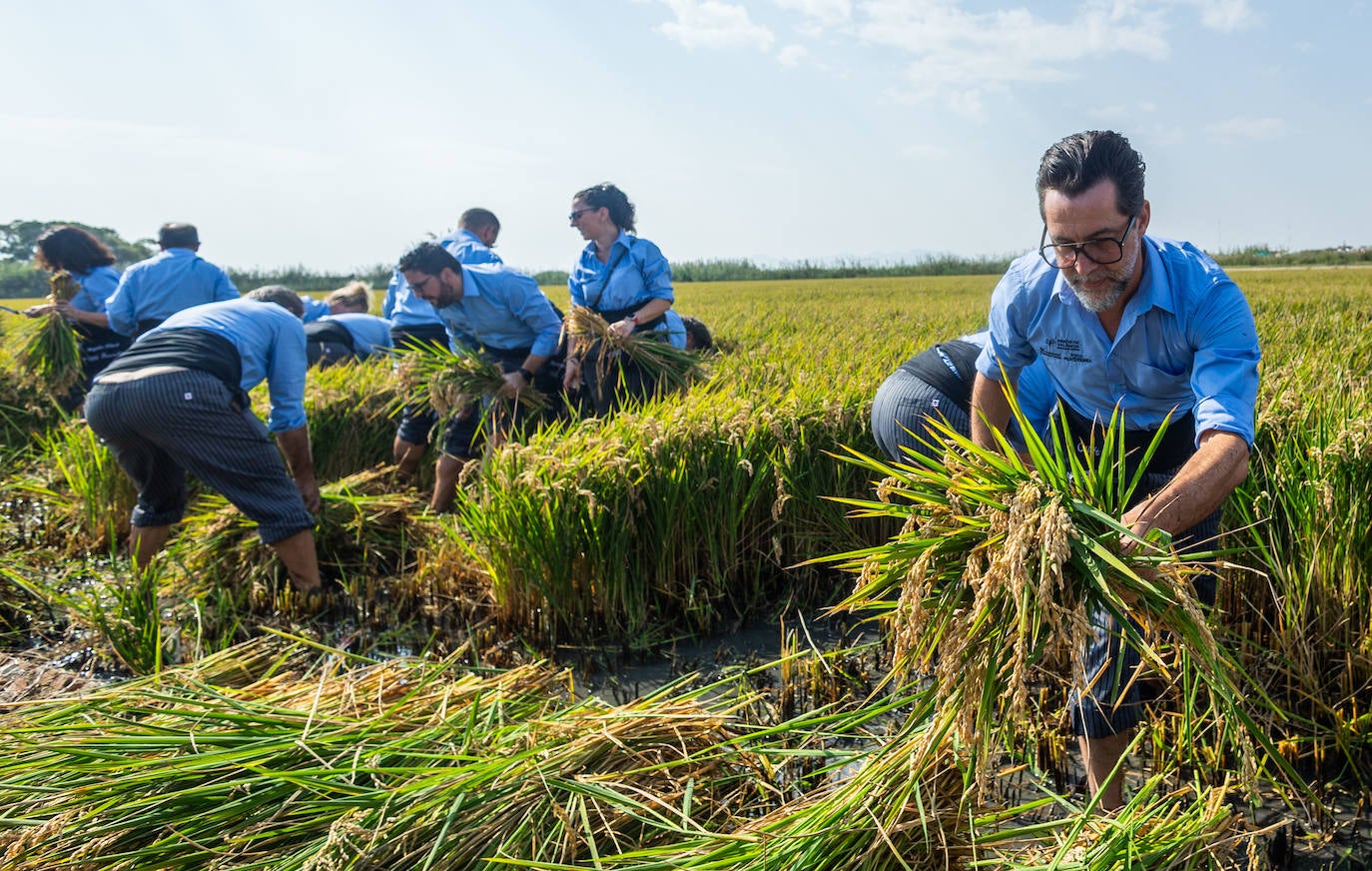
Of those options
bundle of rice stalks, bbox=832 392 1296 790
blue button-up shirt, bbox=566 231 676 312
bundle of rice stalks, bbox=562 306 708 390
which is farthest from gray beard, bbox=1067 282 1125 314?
blue button-up shirt, bbox=566 231 676 312

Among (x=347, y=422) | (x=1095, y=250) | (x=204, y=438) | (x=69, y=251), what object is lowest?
(x=347, y=422)

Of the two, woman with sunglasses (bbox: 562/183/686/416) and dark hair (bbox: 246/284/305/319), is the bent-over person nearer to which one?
dark hair (bbox: 246/284/305/319)

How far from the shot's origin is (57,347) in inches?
252

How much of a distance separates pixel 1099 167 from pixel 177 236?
594 centimetres

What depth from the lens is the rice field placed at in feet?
5.38

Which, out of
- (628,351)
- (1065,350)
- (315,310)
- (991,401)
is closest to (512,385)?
(628,351)

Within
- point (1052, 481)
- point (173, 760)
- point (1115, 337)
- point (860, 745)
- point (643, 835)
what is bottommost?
point (860, 745)

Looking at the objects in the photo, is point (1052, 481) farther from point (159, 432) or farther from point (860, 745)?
point (159, 432)

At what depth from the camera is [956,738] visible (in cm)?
161

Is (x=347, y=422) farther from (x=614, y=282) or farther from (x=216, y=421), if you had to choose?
(x=216, y=421)

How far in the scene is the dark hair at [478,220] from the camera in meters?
5.96

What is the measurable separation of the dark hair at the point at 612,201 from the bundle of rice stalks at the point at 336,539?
72.1 inches

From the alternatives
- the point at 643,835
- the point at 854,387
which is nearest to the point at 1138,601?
the point at 643,835

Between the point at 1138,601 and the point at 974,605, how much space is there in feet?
0.90
